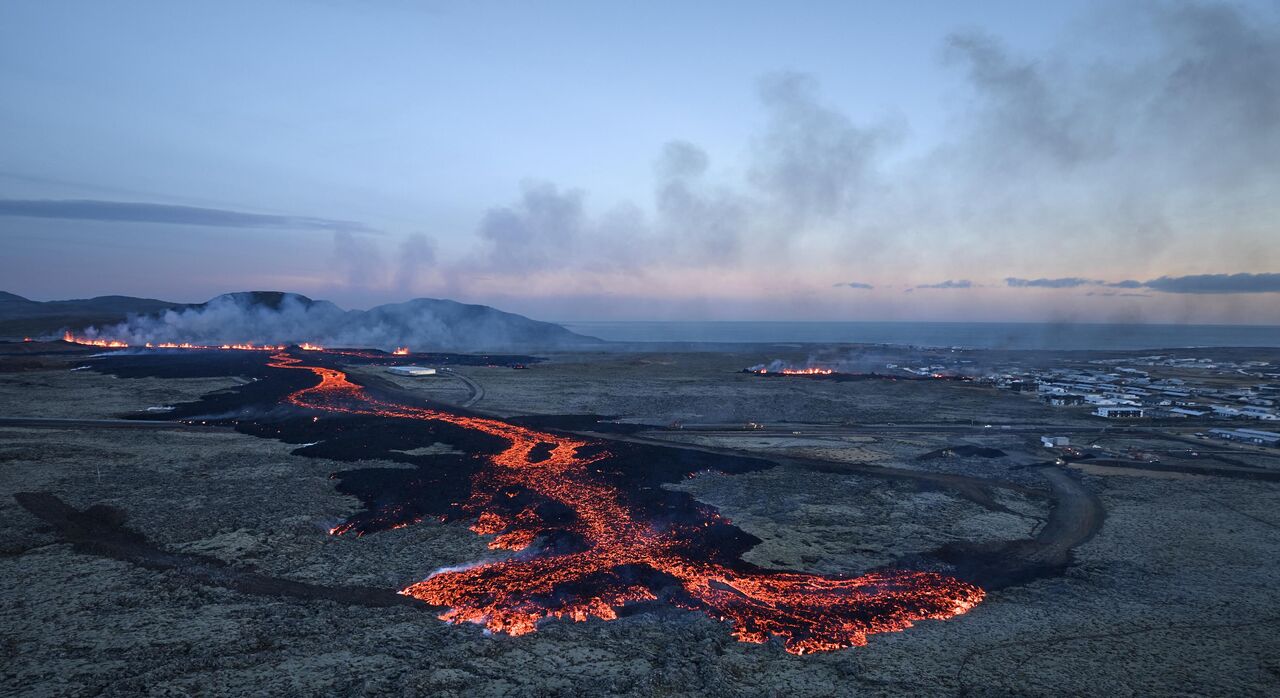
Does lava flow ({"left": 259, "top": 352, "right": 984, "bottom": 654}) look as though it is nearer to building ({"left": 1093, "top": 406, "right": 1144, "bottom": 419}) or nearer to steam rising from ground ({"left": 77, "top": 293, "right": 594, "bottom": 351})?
building ({"left": 1093, "top": 406, "right": 1144, "bottom": 419})

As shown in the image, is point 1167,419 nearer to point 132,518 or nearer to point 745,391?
point 745,391

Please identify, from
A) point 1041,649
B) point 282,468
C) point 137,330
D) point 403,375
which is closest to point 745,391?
point 403,375

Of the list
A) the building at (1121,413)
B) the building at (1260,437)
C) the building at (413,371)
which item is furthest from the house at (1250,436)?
the building at (413,371)

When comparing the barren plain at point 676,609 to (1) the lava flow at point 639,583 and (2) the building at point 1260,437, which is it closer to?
(1) the lava flow at point 639,583

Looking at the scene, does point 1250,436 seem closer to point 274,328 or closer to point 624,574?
point 624,574

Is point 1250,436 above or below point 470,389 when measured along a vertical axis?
below

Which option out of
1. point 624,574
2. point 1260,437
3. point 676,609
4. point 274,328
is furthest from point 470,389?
point 274,328
